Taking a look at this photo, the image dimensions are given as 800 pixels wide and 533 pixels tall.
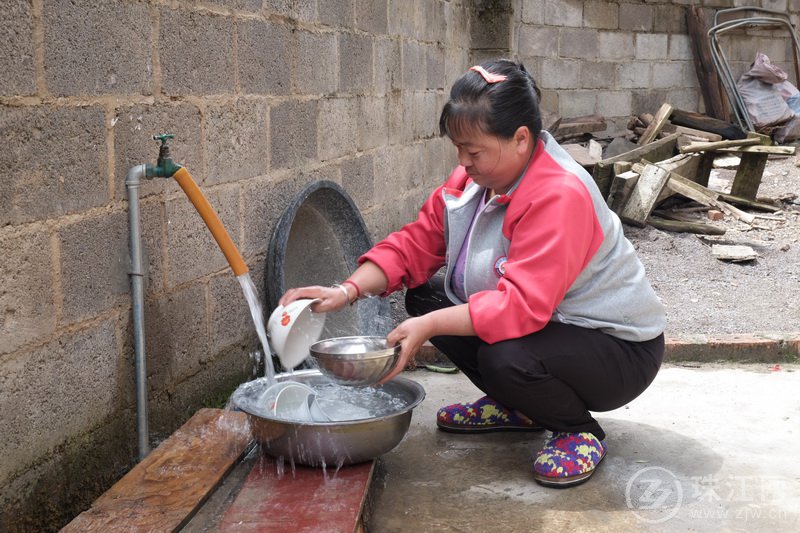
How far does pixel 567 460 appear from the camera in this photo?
2.72 meters

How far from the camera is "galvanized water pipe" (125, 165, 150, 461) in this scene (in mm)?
2545

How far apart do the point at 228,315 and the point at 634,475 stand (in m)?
1.50

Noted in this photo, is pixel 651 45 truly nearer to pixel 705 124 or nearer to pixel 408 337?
pixel 705 124

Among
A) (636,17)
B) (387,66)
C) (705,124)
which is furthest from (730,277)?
(636,17)

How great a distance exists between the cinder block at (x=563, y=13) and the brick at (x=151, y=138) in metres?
6.69

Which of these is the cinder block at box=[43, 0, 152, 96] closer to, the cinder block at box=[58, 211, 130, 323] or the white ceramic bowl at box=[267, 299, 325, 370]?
the cinder block at box=[58, 211, 130, 323]

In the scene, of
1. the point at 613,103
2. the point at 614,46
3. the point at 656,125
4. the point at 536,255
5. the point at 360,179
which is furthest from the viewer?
the point at 613,103

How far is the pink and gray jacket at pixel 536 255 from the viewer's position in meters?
Answer: 2.52

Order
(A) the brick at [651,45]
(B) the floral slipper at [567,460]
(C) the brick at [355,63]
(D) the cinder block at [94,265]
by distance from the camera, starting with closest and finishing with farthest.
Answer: (D) the cinder block at [94,265], (B) the floral slipper at [567,460], (C) the brick at [355,63], (A) the brick at [651,45]

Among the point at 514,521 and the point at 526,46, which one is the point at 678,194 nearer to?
the point at 526,46

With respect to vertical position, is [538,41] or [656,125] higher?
[538,41]

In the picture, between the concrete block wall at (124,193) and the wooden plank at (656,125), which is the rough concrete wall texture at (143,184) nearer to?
the concrete block wall at (124,193)

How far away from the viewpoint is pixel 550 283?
250cm

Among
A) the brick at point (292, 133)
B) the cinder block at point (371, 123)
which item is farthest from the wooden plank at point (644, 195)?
the brick at point (292, 133)
